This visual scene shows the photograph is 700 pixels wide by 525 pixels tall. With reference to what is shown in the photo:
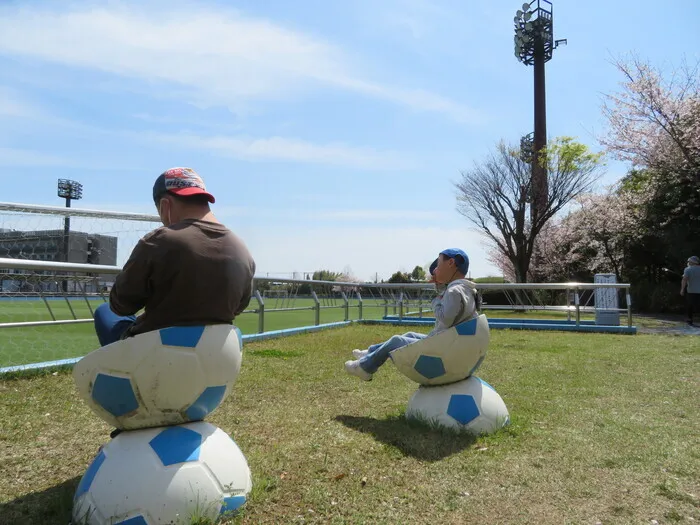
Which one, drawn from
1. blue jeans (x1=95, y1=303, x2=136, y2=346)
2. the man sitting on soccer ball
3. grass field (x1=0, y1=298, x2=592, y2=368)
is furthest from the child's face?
grass field (x1=0, y1=298, x2=592, y2=368)

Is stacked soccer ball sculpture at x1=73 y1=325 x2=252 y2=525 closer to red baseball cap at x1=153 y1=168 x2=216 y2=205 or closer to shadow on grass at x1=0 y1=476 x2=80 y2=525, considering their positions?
shadow on grass at x1=0 y1=476 x2=80 y2=525

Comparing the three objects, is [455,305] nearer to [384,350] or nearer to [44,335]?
[384,350]

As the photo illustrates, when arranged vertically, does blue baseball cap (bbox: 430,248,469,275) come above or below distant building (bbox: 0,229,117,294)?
below

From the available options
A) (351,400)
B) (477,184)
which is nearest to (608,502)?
(351,400)

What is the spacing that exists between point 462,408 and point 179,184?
234 centimetres

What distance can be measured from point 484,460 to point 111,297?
85.6 inches

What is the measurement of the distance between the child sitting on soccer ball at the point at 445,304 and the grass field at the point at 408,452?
1.34 ft

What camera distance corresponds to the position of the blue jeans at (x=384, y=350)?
3.88 metres

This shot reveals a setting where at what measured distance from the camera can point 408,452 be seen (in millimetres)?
3027

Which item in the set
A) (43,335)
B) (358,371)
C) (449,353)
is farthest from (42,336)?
(449,353)

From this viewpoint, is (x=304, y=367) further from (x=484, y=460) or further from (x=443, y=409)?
(x=484, y=460)

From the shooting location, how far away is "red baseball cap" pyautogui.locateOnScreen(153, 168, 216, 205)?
224 centimetres

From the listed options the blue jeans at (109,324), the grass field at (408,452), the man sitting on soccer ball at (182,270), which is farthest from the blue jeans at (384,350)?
the blue jeans at (109,324)

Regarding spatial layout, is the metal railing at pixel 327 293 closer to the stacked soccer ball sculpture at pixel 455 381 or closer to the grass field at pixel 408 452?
the grass field at pixel 408 452
